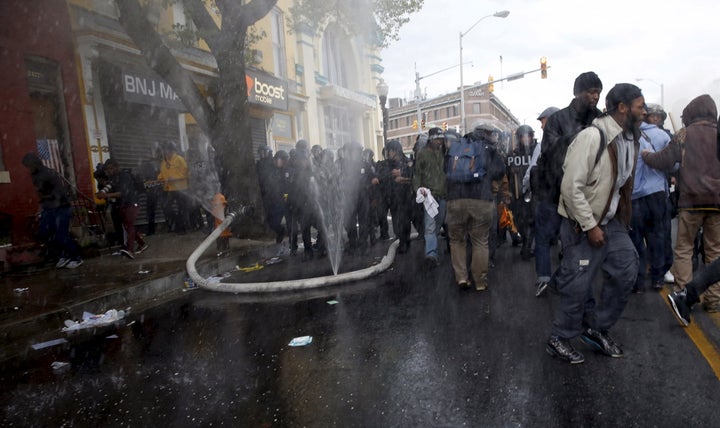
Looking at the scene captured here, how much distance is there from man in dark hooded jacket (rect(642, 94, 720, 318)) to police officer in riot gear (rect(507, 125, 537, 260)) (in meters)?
2.03

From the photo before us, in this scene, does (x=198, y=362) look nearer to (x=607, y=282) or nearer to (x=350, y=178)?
(x=607, y=282)

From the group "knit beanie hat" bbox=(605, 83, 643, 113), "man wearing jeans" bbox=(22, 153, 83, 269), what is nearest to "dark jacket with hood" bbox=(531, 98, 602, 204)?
"knit beanie hat" bbox=(605, 83, 643, 113)

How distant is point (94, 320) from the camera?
4.95m

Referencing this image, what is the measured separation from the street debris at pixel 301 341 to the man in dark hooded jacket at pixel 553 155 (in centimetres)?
223

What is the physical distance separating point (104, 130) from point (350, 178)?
5796 millimetres

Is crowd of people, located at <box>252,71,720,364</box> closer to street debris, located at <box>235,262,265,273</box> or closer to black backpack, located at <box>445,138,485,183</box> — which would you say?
black backpack, located at <box>445,138,485,183</box>

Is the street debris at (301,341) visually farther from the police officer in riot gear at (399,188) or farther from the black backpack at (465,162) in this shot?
the police officer in riot gear at (399,188)

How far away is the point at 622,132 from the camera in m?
3.05

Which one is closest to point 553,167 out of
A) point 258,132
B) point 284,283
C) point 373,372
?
point 373,372

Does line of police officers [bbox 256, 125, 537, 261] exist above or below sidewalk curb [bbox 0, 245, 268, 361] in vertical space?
above

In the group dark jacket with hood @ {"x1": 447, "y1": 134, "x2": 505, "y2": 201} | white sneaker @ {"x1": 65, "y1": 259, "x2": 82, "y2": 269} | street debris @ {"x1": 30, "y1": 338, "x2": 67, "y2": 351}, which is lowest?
street debris @ {"x1": 30, "y1": 338, "x2": 67, "y2": 351}

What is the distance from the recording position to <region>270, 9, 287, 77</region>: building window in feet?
54.3

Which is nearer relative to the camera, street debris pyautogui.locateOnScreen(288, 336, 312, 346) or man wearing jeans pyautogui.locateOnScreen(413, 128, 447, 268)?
street debris pyautogui.locateOnScreen(288, 336, 312, 346)

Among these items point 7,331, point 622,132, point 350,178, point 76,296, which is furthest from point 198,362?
point 350,178
